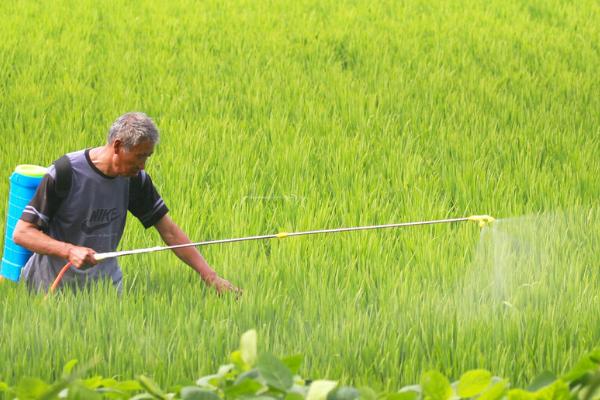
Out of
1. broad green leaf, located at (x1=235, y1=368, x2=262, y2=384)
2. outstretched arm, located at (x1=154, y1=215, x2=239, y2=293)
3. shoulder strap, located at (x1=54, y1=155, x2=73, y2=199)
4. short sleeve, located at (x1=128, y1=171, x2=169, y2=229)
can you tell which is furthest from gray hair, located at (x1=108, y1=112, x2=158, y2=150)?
broad green leaf, located at (x1=235, y1=368, x2=262, y2=384)

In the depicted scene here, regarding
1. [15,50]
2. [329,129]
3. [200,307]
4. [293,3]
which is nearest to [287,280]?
[200,307]

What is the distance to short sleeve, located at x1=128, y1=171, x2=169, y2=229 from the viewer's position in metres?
3.80

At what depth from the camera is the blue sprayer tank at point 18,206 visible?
374 cm

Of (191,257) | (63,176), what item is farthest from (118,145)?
(191,257)

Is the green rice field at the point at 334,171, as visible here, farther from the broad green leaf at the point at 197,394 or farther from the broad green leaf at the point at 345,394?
the broad green leaf at the point at 345,394

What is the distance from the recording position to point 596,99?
25.3 ft

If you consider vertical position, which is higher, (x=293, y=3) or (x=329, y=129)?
(x=293, y=3)

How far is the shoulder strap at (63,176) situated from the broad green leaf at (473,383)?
217cm

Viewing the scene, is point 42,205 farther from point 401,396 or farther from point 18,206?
point 401,396

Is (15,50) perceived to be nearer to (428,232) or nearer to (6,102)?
(6,102)

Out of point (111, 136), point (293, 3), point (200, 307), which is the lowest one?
point (200, 307)

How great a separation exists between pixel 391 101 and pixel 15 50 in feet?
9.92

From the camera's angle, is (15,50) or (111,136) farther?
(15,50)

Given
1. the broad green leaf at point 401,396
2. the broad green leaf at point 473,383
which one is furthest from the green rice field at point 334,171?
the broad green leaf at point 473,383
